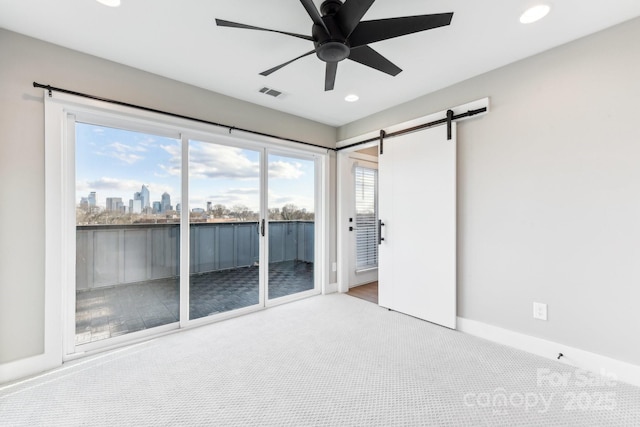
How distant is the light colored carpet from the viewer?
5.38 feet

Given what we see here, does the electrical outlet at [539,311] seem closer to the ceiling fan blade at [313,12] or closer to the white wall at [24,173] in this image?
the ceiling fan blade at [313,12]

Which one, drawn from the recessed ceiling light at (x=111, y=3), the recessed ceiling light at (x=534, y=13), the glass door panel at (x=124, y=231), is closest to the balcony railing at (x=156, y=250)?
the glass door panel at (x=124, y=231)

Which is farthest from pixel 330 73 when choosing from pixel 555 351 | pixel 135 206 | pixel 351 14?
pixel 555 351

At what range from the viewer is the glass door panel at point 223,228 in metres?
3.05

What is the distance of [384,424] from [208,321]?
218 centimetres

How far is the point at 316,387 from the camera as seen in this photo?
6.31 ft

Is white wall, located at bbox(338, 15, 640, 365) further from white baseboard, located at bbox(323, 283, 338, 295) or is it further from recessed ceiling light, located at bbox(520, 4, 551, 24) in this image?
white baseboard, located at bbox(323, 283, 338, 295)

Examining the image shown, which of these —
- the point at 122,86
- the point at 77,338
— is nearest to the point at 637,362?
the point at 77,338

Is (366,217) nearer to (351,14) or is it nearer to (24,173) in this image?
(351,14)

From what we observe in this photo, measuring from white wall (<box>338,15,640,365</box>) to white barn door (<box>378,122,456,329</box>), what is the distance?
0.13m

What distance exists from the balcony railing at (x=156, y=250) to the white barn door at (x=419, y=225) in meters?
1.49

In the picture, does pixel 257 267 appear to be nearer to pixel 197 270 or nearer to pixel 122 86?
pixel 197 270

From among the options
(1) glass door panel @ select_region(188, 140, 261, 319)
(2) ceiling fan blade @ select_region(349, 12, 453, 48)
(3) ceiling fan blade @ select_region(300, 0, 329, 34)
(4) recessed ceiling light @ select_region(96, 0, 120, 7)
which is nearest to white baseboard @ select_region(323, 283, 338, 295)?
(1) glass door panel @ select_region(188, 140, 261, 319)

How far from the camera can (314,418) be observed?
163cm
